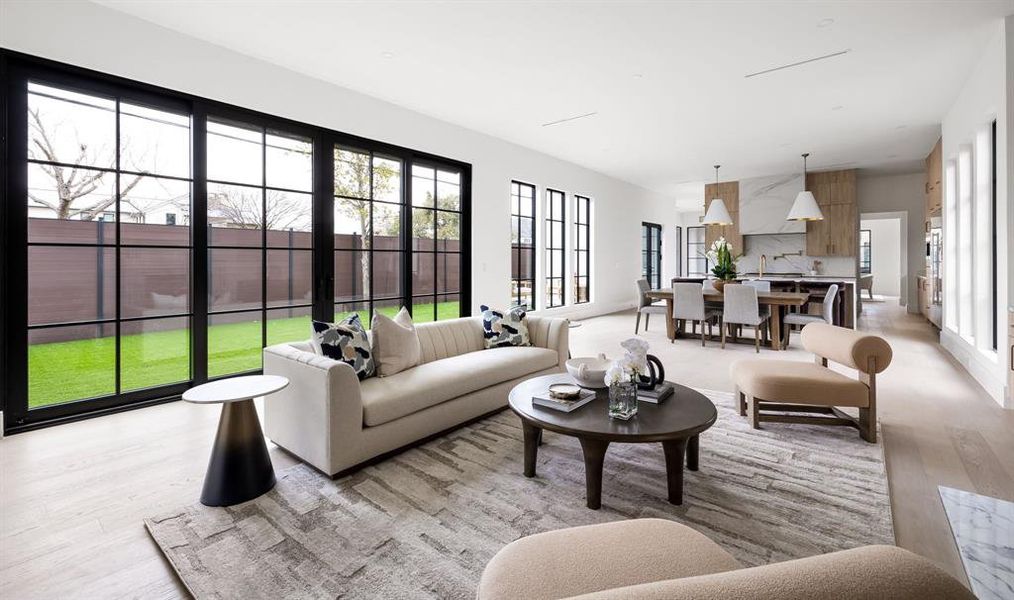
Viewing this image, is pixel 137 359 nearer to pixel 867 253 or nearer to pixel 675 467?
pixel 675 467

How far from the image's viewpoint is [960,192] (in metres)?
5.24

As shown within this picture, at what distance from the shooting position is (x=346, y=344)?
9.13ft

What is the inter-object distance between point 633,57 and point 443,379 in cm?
337

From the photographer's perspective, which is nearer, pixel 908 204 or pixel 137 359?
pixel 137 359

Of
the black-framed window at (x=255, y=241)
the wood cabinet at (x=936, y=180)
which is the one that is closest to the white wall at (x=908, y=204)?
the wood cabinet at (x=936, y=180)

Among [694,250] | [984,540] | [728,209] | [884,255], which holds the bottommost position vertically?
[984,540]

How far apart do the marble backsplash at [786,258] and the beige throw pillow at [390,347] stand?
9.09m

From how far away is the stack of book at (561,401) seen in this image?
2303 mm

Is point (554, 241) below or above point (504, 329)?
above

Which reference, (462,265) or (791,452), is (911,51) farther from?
(462,265)

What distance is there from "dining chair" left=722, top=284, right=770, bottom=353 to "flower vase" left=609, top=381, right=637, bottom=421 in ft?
14.1

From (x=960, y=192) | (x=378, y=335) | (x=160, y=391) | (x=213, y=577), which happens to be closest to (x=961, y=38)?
(x=960, y=192)

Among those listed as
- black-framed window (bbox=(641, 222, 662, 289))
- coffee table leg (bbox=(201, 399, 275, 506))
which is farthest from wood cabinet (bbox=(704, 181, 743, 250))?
coffee table leg (bbox=(201, 399, 275, 506))

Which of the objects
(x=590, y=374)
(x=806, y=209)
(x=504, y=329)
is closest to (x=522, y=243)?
(x=504, y=329)
